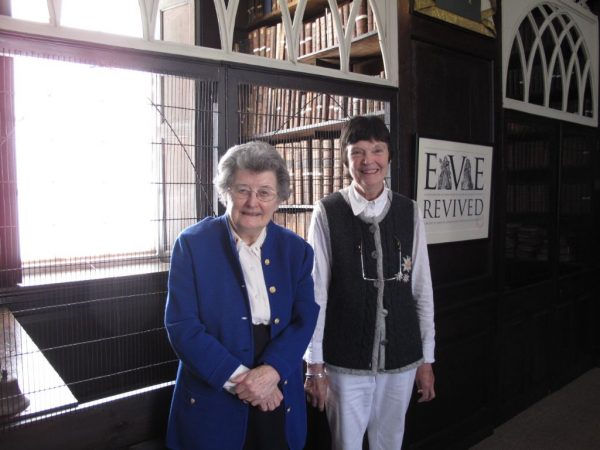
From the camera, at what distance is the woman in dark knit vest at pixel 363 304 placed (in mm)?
1764

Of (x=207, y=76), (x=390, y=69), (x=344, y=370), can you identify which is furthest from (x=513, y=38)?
(x=344, y=370)

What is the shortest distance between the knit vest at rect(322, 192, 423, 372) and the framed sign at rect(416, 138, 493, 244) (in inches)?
28.6

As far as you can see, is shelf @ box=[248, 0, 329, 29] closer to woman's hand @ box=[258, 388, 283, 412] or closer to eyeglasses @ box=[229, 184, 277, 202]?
eyeglasses @ box=[229, 184, 277, 202]

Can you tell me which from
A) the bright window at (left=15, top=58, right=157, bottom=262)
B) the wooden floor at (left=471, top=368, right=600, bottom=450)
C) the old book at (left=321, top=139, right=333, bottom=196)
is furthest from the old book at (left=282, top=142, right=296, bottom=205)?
the wooden floor at (left=471, top=368, right=600, bottom=450)

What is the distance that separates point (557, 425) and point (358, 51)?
8.15 feet

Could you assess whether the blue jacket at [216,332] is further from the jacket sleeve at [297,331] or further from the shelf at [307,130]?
the shelf at [307,130]

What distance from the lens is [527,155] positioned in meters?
3.27

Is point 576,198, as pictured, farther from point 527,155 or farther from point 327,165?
point 327,165

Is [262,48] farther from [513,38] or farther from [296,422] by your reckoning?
[296,422]

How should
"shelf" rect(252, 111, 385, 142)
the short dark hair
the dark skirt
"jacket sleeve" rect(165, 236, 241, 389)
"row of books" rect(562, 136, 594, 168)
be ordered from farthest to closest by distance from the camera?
"row of books" rect(562, 136, 594, 168) < "shelf" rect(252, 111, 385, 142) < the short dark hair < the dark skirt < "jacket sleeve" rect(165, 236, 241, 389)

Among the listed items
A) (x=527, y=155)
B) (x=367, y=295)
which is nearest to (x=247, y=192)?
(x=367, y=295)

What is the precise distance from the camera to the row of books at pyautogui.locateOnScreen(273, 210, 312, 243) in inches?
91.7

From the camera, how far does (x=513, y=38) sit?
300 cm

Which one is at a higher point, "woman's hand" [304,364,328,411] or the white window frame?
the white window frame
